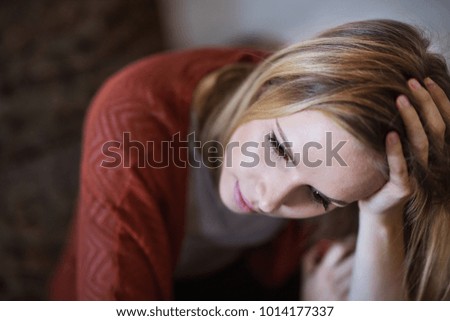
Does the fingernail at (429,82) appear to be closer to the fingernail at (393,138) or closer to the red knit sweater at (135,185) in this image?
the fingernail at (393,138)

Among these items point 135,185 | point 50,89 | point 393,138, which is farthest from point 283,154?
point 50,89

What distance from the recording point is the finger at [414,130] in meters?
0.53

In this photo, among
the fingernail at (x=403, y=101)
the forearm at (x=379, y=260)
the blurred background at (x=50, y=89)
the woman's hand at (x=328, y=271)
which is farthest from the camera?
the blurred background at (x=50, y=89)

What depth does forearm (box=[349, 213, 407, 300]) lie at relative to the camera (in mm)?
645

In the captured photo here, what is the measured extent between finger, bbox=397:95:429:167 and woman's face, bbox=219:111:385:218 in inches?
1.8

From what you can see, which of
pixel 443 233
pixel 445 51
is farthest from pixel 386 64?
pixel 443 233

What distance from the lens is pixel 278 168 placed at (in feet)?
1.97

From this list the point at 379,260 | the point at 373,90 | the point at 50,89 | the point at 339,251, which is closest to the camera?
the point at 373,90

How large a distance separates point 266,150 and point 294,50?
0.11m

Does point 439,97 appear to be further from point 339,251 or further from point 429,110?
point 339,251

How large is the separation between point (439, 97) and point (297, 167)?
0.16 meters

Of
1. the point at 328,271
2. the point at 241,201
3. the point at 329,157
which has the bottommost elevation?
the point at 328,271

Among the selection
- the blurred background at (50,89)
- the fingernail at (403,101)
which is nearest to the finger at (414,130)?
the fingernail at (403,101)
